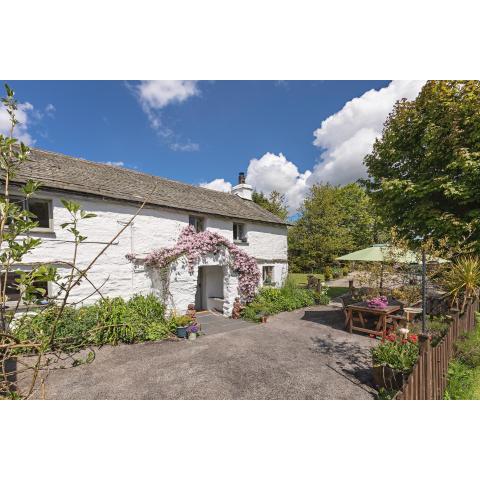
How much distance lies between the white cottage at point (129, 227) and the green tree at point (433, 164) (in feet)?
23.4

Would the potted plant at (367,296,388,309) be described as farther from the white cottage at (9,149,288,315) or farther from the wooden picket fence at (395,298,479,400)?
the white cottage at (9,149,288,315)

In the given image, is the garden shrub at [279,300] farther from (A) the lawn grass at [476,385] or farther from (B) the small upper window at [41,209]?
(B) the small upper window at [41,209]

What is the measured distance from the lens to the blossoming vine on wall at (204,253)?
10465mm

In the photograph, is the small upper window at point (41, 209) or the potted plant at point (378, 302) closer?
the small upper window at point (41, 209)

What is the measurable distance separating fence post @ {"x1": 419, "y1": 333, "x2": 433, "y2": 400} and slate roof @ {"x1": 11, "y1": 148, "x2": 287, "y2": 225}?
694cm

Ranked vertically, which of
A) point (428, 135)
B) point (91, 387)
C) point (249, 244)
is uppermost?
point (428, 135)

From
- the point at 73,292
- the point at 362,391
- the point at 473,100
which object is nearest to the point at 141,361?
the point at 73,292

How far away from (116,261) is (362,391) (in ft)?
29.2

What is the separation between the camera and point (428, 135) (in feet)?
33.4

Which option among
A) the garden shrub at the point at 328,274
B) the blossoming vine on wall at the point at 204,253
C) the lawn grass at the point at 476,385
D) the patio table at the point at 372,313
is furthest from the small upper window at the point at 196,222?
the garden shrub at the point at 328,274

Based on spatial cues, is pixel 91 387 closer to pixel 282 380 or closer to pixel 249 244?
pixel 282 380

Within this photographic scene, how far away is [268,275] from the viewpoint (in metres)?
16.2

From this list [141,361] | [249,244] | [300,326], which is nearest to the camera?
[141,361]

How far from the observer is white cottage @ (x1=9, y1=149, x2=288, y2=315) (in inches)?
350
